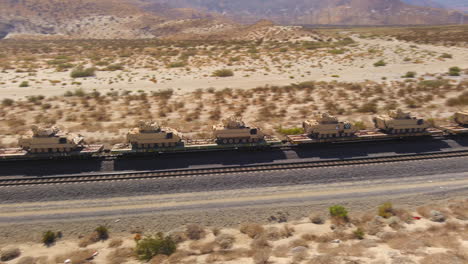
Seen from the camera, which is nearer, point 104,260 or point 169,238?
point 104,260

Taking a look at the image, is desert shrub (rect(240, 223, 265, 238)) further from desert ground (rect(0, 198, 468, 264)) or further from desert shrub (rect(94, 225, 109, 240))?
desert shrub (rect(94, 225, 109, 240))

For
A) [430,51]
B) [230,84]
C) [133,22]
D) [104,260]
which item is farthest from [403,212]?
[133,22]

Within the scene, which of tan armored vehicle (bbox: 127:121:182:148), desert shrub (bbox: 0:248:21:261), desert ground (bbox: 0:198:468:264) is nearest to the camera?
desert ground (bbox: 0:198:468:264)

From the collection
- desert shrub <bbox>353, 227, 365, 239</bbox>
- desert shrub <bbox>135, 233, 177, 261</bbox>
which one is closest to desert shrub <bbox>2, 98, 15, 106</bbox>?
desert shrub <bbox>135, 233, 177, 261</bbox>

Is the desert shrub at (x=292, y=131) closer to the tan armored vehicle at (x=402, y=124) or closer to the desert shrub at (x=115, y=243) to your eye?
the tan armored vehicle at (x=402, y=124)

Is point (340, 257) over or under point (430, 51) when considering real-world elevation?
under

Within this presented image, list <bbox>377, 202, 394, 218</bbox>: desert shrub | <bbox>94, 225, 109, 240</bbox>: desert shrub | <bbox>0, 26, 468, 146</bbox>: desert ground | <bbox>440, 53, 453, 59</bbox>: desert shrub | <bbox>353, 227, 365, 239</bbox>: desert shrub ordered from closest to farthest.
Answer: <bbox>353, 227, 365, 239</bbox>: desert shrub < <bbox>94, 225, 109, 240</bbox>: desert shrub < <bbox>377, 202, 394, 218</bbox>: desert shrub < <bbox>0, 26, 468, 146</bbox>: desert ground < <bbox>440, 53, 453, 59</bbox>: desert shrub

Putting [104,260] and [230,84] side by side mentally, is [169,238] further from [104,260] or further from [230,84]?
[230,84]

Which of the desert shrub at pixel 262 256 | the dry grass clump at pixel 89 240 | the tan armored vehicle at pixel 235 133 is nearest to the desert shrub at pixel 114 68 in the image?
the tan armored vehicle at pixel 235 133
